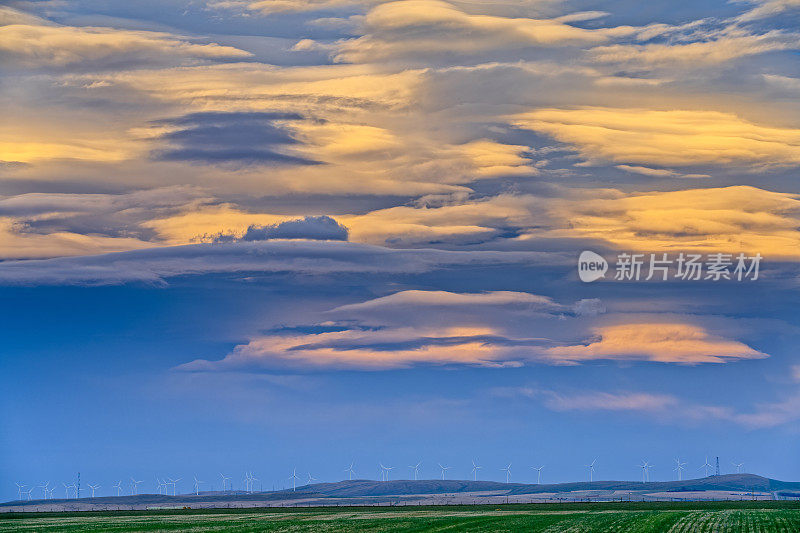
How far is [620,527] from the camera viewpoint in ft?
475

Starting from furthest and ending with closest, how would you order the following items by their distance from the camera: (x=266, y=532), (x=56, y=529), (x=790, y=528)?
(x=56, y=529)
(x=266, y=532)
(x=790, y=528)

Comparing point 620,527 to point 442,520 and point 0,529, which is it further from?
point 0,529

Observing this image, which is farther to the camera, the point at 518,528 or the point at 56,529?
the point at 56,529

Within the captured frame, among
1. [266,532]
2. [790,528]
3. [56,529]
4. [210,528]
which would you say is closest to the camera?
[790,528]

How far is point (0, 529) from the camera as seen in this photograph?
177250mm

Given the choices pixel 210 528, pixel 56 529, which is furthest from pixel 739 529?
pixel 56 529

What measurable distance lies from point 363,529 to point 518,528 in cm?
2183

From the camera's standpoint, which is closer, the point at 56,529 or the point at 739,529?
the point at 739,529

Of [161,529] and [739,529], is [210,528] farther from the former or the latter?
[739,529]

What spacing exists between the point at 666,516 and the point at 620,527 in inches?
1418

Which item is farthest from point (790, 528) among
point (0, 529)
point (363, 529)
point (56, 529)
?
point (0, 529)

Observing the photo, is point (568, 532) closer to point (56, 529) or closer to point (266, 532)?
point (266, 532)

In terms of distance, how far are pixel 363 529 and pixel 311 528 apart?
28.6 feet

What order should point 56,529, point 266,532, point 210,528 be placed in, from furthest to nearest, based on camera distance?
point 56,529 < point 210,528 < point 266,532
